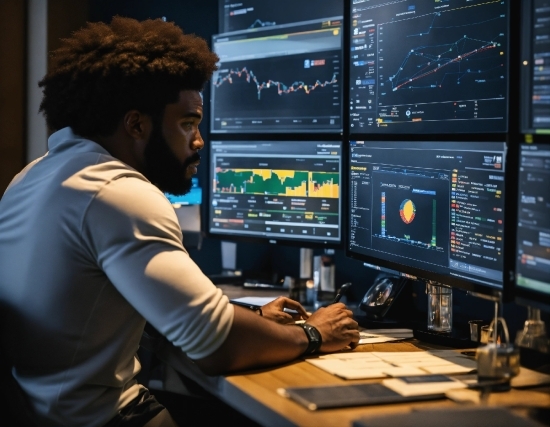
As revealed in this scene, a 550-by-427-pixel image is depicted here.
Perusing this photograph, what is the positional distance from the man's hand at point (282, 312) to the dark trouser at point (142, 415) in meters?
0.41

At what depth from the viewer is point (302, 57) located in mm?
2910

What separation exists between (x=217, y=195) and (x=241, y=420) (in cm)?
102

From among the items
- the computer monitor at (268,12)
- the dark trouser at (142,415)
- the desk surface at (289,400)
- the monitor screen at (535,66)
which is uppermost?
the computer monitor at (268,12)

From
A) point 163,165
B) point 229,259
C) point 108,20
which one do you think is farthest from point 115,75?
point 229,259

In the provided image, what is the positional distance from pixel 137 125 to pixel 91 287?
44 centimetres

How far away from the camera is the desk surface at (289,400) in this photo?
1511 millimetres

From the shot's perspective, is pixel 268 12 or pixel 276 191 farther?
pixel 268 12

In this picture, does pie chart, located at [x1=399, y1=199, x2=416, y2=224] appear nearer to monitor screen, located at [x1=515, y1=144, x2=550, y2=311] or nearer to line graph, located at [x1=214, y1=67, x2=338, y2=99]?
monitor screen, located at [x1=515, y1=144, x2=550, y2=311]

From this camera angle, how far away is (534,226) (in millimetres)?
1787

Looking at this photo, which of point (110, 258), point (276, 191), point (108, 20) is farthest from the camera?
point (108, 20)

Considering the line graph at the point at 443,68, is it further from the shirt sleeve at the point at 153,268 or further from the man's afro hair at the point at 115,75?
the shirt sleeve at the point at 153,268

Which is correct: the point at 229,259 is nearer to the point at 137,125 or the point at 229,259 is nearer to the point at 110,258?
the point at 137,125

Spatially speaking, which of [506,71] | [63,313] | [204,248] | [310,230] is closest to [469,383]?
[506,71]

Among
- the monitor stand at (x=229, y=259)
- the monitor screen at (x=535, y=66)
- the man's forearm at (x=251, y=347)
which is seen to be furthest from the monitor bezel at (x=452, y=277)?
the monitor stand at (x=229, y=259)
